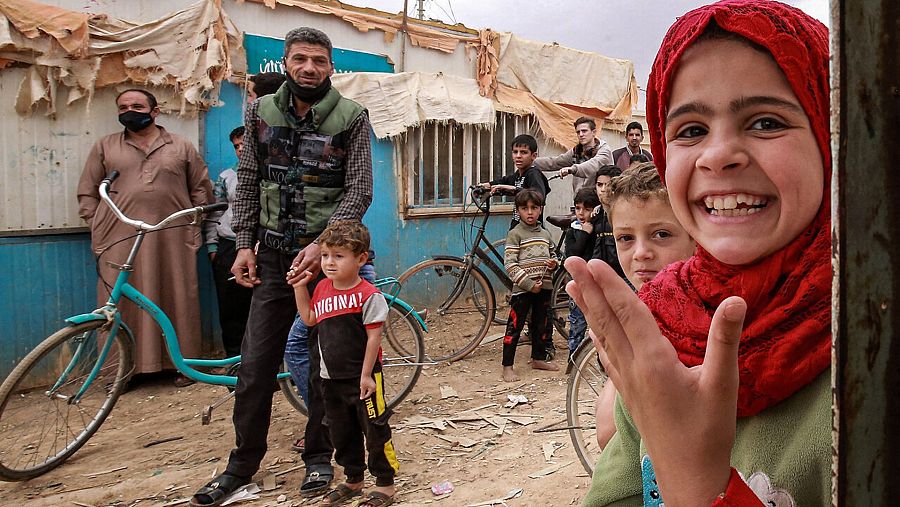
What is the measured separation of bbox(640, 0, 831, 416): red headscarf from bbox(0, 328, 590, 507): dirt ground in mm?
2662

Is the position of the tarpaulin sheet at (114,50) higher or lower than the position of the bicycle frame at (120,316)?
higher

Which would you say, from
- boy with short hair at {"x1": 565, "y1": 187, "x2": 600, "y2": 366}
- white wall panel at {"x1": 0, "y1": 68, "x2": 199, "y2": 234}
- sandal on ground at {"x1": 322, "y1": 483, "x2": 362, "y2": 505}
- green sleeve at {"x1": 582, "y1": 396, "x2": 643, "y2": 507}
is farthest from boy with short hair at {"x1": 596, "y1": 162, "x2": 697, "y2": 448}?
white wall panel at {"x1": 0, "y1": 68, "x2": 199, "y2": 234}

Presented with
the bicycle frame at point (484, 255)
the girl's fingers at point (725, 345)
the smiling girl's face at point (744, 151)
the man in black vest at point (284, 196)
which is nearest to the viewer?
the girl's fingers at point (725, 345)

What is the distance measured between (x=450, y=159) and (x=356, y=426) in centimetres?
503

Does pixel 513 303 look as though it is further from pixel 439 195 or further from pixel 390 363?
pixel 439 195

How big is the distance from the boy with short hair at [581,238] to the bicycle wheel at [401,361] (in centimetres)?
109

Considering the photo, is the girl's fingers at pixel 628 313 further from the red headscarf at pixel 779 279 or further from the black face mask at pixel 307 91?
the black face mask at pixel 307 91

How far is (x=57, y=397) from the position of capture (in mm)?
3744

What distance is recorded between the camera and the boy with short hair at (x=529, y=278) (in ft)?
17.7

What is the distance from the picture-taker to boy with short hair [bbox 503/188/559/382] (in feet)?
17.7

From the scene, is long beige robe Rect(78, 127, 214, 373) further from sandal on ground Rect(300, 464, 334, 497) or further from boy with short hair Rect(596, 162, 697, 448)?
boy with short hair Rect(596, 162, 697, 448)

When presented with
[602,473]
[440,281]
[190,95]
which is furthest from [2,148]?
[602,473]

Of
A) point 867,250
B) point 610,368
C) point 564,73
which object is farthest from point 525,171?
point 867,250

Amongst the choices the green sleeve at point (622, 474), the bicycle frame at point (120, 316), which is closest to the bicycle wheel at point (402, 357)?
the bicycle frame at point (120, 316)
